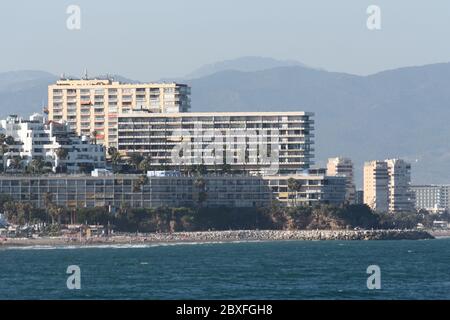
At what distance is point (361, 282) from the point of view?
124m

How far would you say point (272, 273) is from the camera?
140 metres

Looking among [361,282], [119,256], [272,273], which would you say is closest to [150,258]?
[119,256]

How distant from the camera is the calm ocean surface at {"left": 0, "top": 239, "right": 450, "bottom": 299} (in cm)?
10994

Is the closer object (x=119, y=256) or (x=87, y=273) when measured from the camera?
(x=87, y=273)

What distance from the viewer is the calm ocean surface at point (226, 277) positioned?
110 meters

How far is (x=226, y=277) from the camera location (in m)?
133
